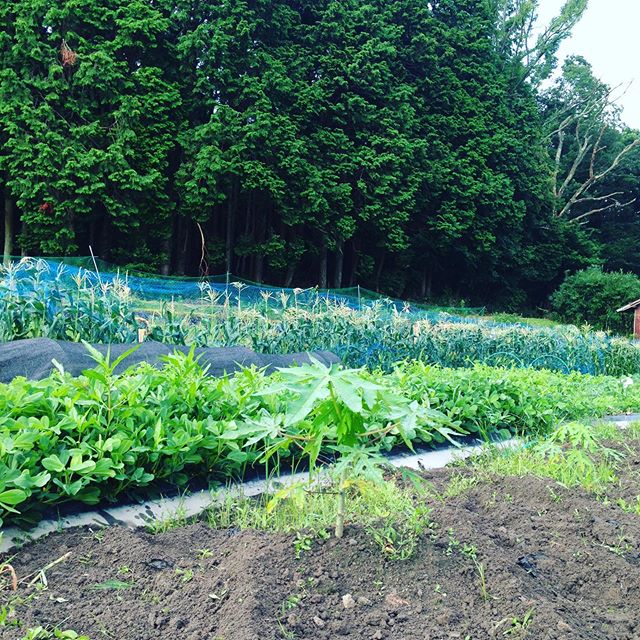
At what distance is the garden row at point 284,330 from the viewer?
18.0 feet

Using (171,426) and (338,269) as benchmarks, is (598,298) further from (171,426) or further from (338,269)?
(171,426)

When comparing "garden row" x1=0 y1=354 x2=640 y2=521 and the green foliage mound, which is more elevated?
"garden row" x1=0 y1=354 x2=640 y2=521

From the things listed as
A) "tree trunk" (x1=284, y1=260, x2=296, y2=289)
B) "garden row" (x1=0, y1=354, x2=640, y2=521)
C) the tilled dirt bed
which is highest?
"garden row" (x1=0, y1=354, x2=640, y2=521)

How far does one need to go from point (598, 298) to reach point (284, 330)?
857 inches

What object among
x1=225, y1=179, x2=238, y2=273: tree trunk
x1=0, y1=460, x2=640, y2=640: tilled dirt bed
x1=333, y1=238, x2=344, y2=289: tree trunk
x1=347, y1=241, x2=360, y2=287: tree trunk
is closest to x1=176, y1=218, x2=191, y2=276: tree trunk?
x1=225, y1=179, x2=238, y2=273: tree trunk

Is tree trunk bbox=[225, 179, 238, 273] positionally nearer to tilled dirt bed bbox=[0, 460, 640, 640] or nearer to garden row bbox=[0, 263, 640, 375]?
A: garden row bbox=[0, 263, 640, 375]

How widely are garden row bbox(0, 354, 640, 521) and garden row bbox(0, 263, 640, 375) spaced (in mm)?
1105

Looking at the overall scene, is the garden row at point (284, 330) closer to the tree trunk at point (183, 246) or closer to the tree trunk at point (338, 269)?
the tree trunk at point (338, 269)

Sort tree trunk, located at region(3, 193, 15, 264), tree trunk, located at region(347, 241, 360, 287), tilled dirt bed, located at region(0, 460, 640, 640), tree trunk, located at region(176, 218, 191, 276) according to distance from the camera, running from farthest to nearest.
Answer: tree trunk, located at region(347, 241, 360, 287), tree trunk, located at region(176, 218, 191, 276), tree trunk, located at region(3, 193, 15, 264), tilled dirt bed, located at region(0, 460, 640, 640)

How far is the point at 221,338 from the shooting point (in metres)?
6.98

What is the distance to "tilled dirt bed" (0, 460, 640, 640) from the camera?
4.43 feet

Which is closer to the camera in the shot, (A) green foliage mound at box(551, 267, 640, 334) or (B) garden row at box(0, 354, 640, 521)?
(B) garden row at box(0, 354, 640, 521)

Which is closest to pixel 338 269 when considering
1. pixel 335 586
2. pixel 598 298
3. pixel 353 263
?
pixel 353 263

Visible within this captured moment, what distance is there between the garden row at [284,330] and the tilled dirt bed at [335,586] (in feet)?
6.72
